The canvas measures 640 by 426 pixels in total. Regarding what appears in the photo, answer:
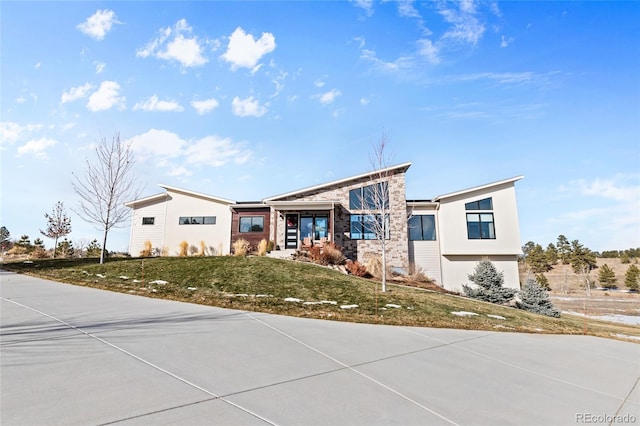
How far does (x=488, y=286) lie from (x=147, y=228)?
2312 centimetres

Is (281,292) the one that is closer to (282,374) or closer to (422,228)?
(282,374)

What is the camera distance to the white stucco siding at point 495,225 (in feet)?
63.7

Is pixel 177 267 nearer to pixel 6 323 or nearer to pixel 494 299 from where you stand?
pixel 6 323

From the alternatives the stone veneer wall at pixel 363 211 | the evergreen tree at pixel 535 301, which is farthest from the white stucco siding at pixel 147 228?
the evergreen tree at pixel 535 301

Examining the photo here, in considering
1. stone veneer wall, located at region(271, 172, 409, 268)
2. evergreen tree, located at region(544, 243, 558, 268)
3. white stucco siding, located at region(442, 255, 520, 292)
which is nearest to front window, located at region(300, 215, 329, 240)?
stone veneer wall, located at region(271, 172, 409, 268)

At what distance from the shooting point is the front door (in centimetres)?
2059

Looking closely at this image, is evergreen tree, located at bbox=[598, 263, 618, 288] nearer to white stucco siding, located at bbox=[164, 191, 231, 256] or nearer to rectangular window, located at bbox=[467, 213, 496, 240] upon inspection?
rectangular window, located at bbox=[467, 213, 496, 240]

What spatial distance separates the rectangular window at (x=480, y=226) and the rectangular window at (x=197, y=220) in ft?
58.0

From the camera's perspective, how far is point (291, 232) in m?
20.8

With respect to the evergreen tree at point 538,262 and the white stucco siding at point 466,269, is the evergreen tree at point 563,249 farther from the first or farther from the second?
the white stucco siding at point 466,269

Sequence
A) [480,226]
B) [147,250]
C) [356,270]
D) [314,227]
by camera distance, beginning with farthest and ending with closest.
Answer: [147,250]
[314,227]
[480,226]
[356,270]

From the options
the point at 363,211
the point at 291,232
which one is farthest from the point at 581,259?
the point at 291,232

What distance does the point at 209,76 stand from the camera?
1207cm

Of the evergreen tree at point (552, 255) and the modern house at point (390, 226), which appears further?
the evergreen tree at point (552, 255)
